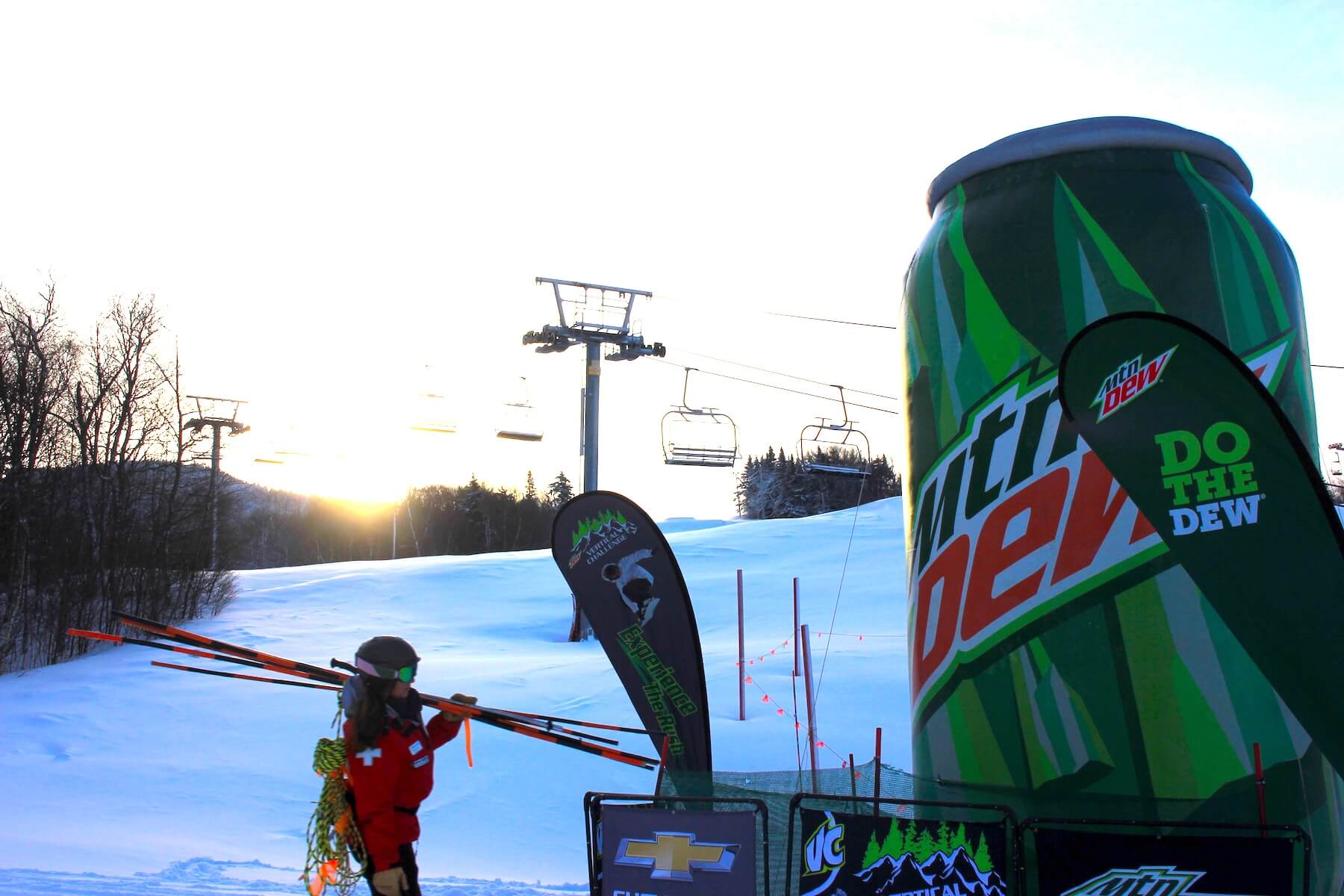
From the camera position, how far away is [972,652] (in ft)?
14.6

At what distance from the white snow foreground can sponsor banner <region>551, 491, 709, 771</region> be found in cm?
148

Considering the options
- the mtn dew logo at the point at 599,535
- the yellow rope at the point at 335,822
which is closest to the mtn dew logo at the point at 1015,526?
the mtn dew logo at the point at 599,535

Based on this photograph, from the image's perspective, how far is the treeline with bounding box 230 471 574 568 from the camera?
71.7 metres

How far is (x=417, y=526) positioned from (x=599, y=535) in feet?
248

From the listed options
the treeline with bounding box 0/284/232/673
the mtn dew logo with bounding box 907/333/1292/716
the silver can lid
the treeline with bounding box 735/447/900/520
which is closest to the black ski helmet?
the mtn dew logo with bounding box 907/333/1292/716

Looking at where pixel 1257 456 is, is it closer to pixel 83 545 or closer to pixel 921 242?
pixel 921 242

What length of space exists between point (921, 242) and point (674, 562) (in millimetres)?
2170

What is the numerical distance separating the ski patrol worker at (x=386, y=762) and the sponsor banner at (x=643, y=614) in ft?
5.68

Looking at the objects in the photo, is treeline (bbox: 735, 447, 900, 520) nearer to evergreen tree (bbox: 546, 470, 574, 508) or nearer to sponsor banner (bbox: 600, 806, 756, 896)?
evergreen tree (bbox: 546, 470, 574, 508)

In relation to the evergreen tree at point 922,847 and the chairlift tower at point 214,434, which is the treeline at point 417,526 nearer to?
the chairlift tower at point 214,434

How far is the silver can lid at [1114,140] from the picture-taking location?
15.0ft

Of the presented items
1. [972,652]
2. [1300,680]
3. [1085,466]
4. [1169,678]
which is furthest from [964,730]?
[1300,680]

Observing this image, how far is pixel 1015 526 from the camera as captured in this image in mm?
4297

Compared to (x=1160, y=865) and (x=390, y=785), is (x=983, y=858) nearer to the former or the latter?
(x=1160, y=865)
